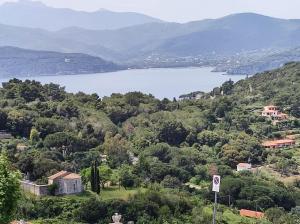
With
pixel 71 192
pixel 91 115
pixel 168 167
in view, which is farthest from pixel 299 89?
pixel 71 192

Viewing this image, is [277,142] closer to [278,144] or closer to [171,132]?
[278,144]

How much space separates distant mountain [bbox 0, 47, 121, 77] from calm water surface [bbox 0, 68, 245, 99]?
476cm

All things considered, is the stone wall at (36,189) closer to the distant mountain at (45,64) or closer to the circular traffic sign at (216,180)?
the circular traffic sign at (216,180)

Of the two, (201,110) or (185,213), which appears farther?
(201,110)

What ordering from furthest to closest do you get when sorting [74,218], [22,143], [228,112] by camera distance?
[228,112], [22,143], [74,218]

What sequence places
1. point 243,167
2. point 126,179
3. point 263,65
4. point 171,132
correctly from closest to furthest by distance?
1. point 126,179
2. point 243,167
3. point 171,132
4. point 263,65

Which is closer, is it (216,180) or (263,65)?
(216,180)

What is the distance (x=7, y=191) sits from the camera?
340 inches

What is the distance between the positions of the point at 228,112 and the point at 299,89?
26.0 feet

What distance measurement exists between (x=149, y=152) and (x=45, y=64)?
95677mm

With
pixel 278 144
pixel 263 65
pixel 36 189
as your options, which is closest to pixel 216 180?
pixel 36 189

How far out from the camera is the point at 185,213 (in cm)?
2256

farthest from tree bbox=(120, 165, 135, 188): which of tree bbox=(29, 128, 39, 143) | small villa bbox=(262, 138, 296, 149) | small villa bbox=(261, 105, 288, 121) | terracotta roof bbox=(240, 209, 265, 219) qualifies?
small villa bbox=(261, 105, 288, 121)

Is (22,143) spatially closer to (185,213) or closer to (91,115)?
(91,115)
